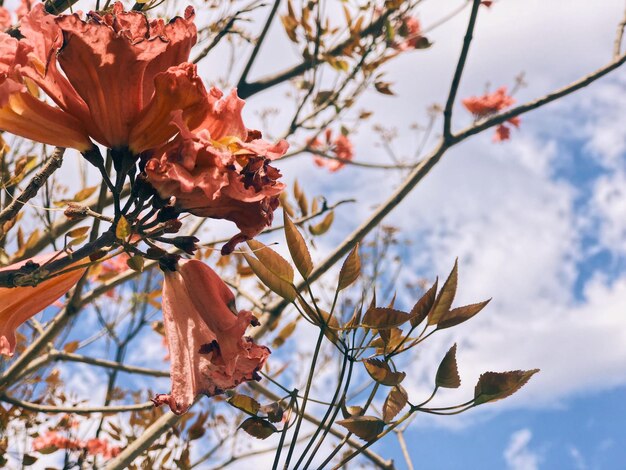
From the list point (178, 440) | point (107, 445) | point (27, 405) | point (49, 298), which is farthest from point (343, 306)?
point (49, 298)

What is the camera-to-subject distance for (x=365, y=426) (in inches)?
29.0

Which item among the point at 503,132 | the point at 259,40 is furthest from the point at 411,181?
the point at 503,132

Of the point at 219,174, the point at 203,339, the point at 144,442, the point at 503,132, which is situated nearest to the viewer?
the point at 219,174

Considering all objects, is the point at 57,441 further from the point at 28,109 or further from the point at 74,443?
the point at 28,109

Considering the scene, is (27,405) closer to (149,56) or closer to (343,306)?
(149,56)

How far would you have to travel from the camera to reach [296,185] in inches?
80.4

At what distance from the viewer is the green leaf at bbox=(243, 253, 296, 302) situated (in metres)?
0.75

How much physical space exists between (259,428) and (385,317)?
208 millimetres

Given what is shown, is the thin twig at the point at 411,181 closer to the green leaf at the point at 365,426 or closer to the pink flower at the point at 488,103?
the green leaf at the point at 365,426

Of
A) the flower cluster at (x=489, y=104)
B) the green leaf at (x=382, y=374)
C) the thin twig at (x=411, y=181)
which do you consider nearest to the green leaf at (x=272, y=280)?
the green leaf at (x=382, y=374)

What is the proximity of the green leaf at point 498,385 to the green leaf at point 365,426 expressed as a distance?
0.11 metres

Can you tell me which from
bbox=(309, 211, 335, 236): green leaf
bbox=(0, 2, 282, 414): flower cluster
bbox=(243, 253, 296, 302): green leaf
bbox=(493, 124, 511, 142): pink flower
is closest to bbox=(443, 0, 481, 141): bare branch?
bbox=(309, 211, 335, 236): green leaf

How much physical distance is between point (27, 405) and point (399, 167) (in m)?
1.55

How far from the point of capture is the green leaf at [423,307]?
28.8 inches
